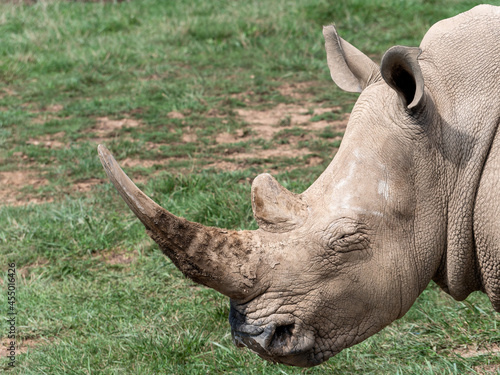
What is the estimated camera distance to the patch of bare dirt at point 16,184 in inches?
255

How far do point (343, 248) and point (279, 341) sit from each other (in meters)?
0.48

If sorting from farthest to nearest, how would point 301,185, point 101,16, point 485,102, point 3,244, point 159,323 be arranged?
point 101,16
point 301,185
point 3,244
point 159,323
point 485,102

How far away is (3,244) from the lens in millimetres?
5660

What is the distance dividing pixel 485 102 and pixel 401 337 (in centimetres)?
171

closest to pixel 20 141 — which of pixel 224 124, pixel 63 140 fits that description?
pixel 63 140

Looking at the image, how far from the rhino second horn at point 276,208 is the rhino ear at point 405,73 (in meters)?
0.63

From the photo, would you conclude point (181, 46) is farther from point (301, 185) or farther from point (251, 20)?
point (301, 185)

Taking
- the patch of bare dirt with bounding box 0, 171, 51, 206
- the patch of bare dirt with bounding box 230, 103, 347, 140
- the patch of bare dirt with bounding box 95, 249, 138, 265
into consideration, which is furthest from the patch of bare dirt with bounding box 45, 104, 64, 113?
the patch of bare dirt with bounding box 95, 249, 138, 265

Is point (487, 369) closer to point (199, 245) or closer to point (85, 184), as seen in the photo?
point (199, 245)

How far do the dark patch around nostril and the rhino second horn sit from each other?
16.1 inches

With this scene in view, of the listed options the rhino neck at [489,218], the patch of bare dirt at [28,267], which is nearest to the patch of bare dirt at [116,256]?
the patch of bare dirt at [28,267]

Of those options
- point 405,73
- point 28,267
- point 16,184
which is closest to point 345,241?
point 405,73

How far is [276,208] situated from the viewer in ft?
10.5

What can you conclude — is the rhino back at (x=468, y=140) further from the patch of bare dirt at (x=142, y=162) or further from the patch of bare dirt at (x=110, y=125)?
the patch of bare dirt at (x=110, y=125)
